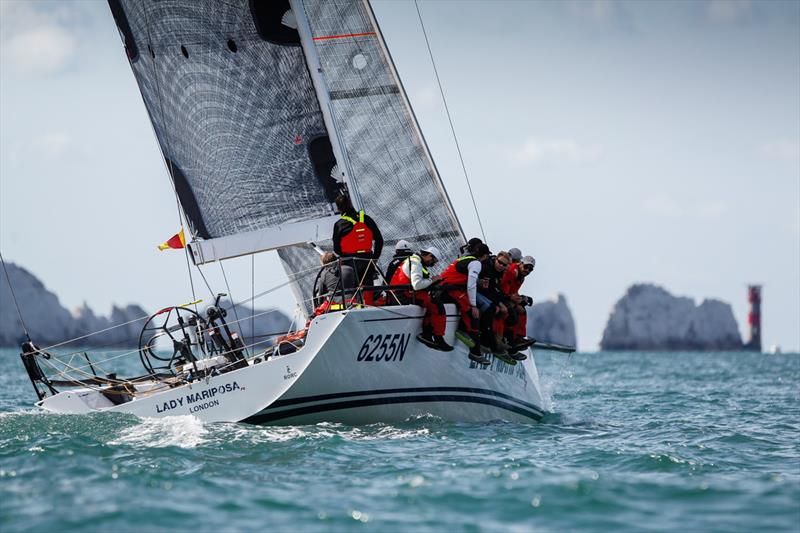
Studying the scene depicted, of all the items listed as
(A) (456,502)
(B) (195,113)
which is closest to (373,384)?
(A) (456,502)

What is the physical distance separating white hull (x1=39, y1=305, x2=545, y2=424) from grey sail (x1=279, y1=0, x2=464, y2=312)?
2.45 meters

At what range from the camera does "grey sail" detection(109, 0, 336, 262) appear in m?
13.1

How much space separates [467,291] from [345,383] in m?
1.67

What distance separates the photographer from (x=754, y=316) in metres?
89.4

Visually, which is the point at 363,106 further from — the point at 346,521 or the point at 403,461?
the point at 346,521

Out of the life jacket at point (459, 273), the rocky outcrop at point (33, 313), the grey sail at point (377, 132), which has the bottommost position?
the life jacket at point (459, 273)

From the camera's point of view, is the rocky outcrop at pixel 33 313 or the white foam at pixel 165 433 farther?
the rocky outcrop at pixel 33 313

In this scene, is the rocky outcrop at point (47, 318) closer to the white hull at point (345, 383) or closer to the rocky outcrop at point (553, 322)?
the rocky outcrop at point (553, 322)

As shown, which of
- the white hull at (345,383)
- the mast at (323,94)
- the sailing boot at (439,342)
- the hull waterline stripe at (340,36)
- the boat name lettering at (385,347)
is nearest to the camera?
the white hull at (345,383)

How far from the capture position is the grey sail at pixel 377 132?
13227 mm

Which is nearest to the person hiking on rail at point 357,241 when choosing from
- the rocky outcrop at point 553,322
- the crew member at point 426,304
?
the crew member at point 426,304

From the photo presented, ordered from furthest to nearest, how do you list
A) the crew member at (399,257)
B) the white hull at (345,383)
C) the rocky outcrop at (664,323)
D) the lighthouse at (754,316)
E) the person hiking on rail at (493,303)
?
the rocky outcrop at (664,323) → the lighthouse at (754,316) → the person hiking on rail at (493,303) → the crew member at (399,257) → the white hull at (345,383)

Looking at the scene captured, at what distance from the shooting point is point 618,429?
40.0 ft

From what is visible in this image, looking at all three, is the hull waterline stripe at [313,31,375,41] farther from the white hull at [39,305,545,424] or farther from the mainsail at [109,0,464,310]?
the white hull at [39,305,545,424]
